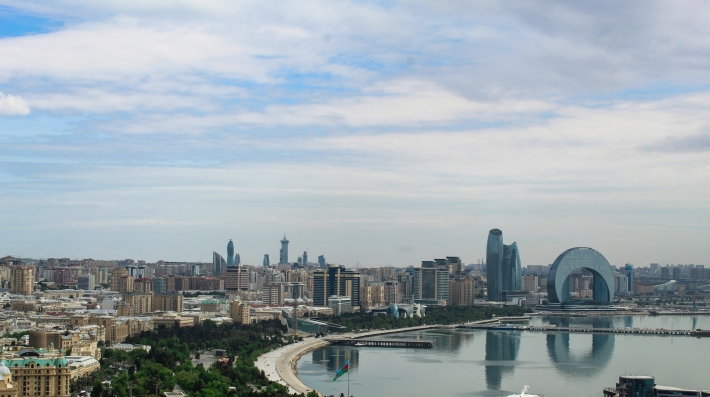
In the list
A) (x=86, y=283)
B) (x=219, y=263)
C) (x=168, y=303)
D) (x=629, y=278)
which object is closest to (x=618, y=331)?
(x=168, y=303)

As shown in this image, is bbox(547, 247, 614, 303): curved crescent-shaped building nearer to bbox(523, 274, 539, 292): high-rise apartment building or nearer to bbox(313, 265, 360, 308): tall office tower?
bbox(313, 265, 360, 308): tall office tower

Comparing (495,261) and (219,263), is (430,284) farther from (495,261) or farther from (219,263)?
(219,263)

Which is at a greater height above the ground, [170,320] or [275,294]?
[275,294]

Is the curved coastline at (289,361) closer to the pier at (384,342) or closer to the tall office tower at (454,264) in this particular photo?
the pier at (384,342)

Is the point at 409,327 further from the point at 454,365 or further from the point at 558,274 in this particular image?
the point at 558,274

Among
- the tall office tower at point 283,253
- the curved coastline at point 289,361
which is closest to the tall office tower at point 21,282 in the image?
the curved coastline at point 289,361

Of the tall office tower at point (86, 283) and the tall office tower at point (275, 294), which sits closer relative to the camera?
the tall office tower at point (275, 294)

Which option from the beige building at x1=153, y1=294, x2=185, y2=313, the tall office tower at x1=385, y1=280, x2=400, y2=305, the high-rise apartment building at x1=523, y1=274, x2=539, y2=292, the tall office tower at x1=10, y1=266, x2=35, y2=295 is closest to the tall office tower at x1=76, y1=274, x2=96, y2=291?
the tall office tower at x1=10, y1=266, x2=35, y2=295
